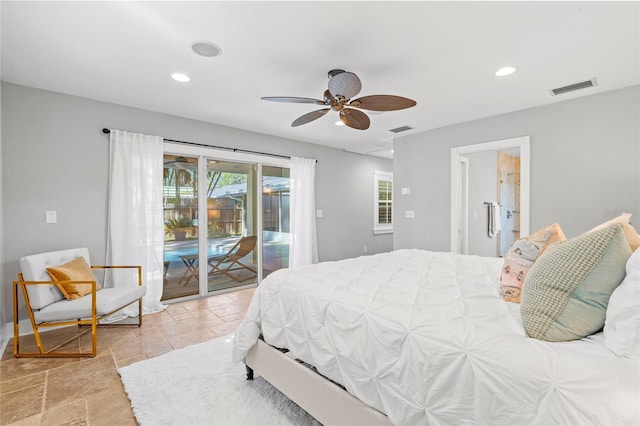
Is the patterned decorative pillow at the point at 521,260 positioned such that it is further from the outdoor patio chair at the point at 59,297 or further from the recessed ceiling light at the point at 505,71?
the outdoor patio chair at the point at 59,297

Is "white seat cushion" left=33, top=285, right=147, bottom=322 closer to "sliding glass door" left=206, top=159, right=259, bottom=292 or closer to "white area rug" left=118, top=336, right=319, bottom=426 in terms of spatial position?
"white area rug" left=118, top=336, right=319, bottom=426

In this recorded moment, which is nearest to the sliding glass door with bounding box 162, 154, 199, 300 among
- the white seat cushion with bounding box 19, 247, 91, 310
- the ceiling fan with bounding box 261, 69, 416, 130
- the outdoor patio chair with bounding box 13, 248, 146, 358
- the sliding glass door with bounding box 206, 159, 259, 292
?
the sliding glass door with bounding box 206, 159, 259, 292

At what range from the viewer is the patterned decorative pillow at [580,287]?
1018 millimetres

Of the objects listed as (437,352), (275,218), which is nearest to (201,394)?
(437,352)

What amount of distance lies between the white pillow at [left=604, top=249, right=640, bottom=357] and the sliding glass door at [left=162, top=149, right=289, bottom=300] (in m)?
4.13

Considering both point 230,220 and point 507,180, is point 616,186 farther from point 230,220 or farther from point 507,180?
point 230,220

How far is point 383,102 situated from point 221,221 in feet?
9.93

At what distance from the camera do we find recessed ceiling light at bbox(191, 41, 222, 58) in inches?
85.4

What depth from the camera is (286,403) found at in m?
1.86

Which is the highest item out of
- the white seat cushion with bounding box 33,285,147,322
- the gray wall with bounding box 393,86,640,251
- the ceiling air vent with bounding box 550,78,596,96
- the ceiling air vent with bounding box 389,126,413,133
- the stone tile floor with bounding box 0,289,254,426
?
the ceiling air vent with bounding box 389,126,413,133

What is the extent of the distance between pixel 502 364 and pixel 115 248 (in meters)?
3.83

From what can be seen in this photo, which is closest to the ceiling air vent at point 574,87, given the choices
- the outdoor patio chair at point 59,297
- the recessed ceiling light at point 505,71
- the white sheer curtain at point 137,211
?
the recessed ceiling light at point 505,71

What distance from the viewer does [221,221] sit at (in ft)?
14.3

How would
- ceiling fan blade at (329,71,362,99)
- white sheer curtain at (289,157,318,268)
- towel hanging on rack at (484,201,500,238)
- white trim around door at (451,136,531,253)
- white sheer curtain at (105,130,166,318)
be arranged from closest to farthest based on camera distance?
ceiling fan blade at (329,71,362,99) → white sheer curtain at (105,130,166,318) → white trim around door at (451,136,531,253) → white sheer curtain at (289,157,318,268) → towel hanging on rack at (484,201,500,238)
